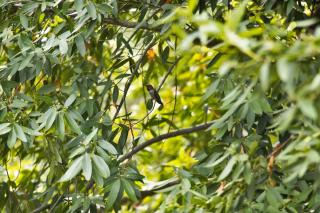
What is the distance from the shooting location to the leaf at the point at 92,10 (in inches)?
61.0

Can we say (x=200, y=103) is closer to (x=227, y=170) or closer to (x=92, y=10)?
(x=92, y=10)

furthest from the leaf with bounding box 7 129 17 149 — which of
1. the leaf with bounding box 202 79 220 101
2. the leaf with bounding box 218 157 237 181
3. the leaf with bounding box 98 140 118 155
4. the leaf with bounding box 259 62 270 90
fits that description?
the leaf with bounding box 259 62 270 90

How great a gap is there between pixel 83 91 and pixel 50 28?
0.29m

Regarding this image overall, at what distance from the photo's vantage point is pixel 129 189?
155 cm

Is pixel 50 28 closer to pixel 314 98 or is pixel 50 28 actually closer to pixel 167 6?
pixel 167 6

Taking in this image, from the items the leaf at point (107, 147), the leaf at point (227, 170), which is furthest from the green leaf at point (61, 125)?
the leaf at point (227, 170)

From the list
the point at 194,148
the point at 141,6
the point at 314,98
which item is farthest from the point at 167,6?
the point at 194,148

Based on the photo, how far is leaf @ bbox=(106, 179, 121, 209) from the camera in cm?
A: 152

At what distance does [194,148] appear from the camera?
2.91 m

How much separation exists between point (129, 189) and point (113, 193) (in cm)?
4

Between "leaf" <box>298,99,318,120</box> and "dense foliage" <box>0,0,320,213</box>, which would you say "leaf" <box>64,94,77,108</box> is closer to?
"dense foliage" <box>0,0,320,213</box>

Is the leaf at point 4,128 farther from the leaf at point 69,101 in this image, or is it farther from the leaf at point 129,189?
the leaf at point 129,189

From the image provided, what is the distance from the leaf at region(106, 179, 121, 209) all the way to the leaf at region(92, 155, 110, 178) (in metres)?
0.09

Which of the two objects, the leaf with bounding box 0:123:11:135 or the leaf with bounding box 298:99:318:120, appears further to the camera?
the leaf with bounding box 0:123:11:135
